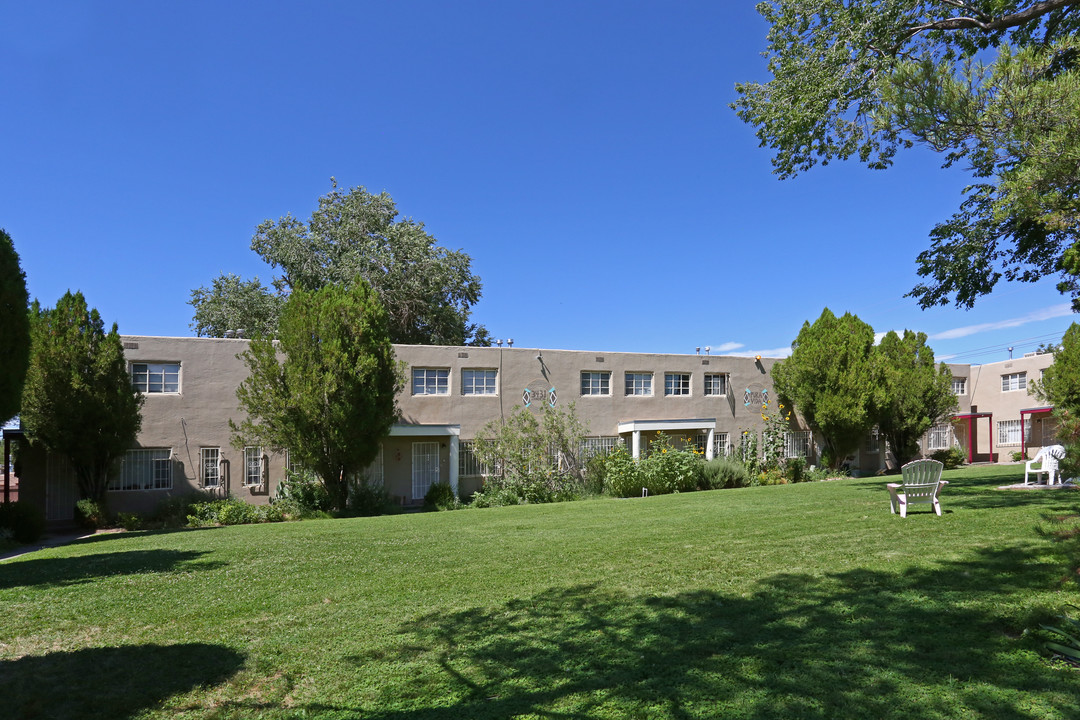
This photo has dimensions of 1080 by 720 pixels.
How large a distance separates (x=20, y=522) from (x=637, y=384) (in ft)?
59.3

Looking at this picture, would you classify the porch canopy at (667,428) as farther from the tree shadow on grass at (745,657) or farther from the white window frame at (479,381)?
the tree shadow on grass at (745,657)

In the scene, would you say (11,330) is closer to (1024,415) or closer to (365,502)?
(365,502)

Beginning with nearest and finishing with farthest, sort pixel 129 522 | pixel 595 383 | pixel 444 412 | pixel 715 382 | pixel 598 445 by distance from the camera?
pixel 129 522 < pixel 444 412 < pixel 598 445 < pixel 595 383 < pixel 715 382

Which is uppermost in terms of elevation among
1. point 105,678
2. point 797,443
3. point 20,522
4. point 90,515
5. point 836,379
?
point 836,379

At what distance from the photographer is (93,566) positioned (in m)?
9.04

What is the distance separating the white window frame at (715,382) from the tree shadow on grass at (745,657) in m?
19.9

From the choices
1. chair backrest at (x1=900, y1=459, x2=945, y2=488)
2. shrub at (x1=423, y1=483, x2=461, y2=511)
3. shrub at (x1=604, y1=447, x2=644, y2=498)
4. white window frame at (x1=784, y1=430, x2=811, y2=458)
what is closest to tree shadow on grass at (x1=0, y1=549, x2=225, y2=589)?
shrub at (x1=423, y1=483, x2=461, y2=511)

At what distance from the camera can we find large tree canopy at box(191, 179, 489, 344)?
32.8 meters

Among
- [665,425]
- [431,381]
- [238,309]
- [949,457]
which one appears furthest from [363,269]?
[949,457]

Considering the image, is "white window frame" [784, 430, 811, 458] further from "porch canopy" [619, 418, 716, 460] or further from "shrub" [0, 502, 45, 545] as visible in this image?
"shrub" [0, 502, 45, 545]

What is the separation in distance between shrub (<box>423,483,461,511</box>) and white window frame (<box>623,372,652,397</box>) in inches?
302

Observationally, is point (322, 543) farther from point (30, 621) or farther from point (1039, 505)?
point (1039, 505)

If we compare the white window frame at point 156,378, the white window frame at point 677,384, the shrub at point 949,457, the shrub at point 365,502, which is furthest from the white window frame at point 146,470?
the shrub at point 949,457

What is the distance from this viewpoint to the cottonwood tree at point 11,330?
32.1 ft
